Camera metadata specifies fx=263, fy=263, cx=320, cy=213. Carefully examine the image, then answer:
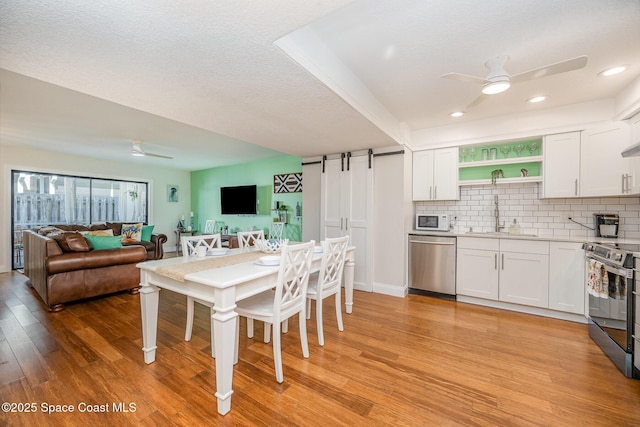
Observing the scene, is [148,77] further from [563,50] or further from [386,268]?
[386,268]

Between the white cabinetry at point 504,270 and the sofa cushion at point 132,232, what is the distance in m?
6.41

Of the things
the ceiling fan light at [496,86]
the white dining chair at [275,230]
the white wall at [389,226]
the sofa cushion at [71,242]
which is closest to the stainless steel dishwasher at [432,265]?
the white wall at [389,226]

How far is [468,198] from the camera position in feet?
12.8

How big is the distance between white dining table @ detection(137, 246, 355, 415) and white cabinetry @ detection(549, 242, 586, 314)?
3.12 metres

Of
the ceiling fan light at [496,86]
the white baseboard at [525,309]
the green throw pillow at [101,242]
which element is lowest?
the white baseboard at [525,309]

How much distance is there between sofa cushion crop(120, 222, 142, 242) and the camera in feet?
19.1

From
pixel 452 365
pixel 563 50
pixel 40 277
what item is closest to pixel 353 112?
pixel 563 50

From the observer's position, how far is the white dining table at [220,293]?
5.08ft

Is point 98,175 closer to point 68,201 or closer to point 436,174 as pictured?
point 68,201

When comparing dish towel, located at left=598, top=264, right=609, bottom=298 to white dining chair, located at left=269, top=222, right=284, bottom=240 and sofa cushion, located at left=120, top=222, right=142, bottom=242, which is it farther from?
sofa cushion, located at left=120, top=222, right=142, bottom=242

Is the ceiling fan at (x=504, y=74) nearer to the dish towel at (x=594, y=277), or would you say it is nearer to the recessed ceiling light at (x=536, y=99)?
the recessed ceiling light at (x=536, y=99)

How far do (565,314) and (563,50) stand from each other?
271 cm

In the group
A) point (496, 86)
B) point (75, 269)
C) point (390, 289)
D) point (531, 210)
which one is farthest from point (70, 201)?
point (531, 210)

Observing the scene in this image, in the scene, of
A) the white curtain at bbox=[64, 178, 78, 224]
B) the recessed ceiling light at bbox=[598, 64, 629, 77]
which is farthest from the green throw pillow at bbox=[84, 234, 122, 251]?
the recessed ceiling light at bbox=[598, 64, 629, 77]
